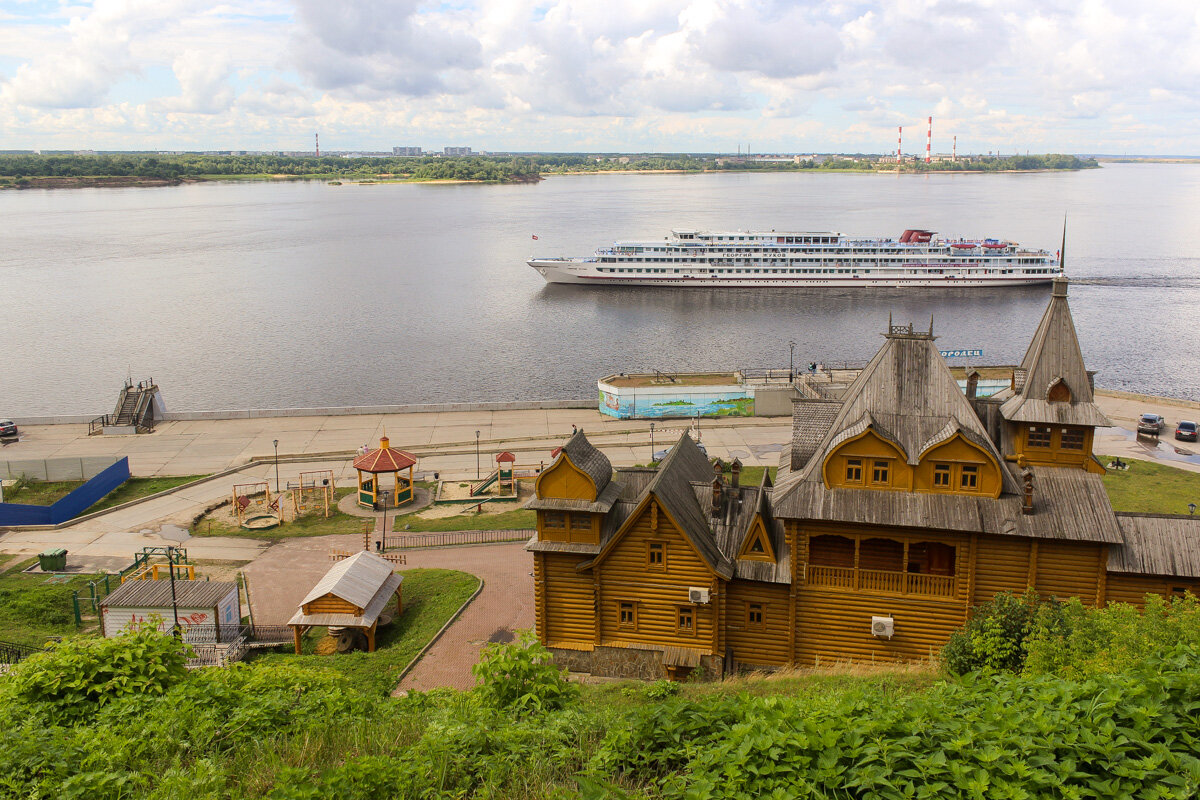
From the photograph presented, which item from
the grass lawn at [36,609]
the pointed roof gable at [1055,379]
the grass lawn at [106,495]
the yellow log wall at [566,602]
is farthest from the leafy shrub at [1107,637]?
the grass lawn at [106,495]

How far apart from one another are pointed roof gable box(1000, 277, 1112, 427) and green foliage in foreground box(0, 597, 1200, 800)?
11.1 m

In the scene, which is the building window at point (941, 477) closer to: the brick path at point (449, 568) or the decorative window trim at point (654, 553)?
the decorative window trim at point (654, 553)

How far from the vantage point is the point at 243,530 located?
40.0m

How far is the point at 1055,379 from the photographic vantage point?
25.0 metres

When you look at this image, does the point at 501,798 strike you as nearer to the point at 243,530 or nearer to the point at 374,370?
the point at 243,530

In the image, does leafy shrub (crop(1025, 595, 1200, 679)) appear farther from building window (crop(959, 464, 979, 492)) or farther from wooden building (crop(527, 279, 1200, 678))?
building window (crop(959, 464, 979, 492))

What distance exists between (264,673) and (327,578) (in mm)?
11988

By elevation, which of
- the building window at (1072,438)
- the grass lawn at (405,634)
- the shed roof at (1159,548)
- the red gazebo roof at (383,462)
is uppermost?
the building window at (1072,438)

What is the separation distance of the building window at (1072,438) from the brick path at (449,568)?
57.1 feet

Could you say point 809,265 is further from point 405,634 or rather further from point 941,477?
point 405,634

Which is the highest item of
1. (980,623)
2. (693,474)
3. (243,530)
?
(693,474)

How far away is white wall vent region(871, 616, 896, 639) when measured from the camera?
23.5 meters

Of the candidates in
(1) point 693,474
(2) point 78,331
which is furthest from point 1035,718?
(2) point 78,331

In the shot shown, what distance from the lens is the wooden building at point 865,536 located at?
74.9 feet
